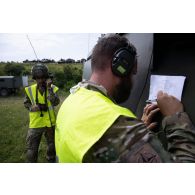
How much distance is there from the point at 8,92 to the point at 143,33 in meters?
12.7

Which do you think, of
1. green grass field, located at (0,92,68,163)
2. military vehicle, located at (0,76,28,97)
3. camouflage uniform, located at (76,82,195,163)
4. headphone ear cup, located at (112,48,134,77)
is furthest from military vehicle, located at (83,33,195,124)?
military vehicle, located at (0,76,28,97)

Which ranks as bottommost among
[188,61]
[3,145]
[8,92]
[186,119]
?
[8,92]

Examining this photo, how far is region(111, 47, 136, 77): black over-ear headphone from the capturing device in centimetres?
127

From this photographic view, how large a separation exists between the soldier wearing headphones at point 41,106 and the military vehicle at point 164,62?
6.54 feet

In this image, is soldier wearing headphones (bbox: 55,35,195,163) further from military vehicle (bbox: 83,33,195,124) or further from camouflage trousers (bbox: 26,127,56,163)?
camouflage trousers (bbox: 26,127,56,163)

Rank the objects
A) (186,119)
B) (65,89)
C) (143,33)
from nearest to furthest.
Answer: (186,119) → (143,33) → (65,89)

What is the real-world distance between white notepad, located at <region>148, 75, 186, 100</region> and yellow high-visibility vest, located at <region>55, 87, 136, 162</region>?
0.70 meters

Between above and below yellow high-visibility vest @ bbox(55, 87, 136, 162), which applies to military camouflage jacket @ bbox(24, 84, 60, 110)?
below

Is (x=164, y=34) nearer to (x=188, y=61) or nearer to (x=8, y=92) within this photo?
(x=188, y=61)

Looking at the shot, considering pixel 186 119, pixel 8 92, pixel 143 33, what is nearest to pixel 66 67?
pixel 8 92

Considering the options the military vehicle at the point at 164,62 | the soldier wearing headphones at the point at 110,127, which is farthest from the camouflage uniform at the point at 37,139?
the soldier wearing headphones at the point at 110,127

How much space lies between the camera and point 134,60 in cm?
140

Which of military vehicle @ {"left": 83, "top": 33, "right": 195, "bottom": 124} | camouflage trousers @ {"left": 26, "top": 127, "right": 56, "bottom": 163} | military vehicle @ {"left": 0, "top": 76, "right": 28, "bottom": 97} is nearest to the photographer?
military vehicle @ {"left": 83, "top": 33, "right": 195, "bottom": 124}

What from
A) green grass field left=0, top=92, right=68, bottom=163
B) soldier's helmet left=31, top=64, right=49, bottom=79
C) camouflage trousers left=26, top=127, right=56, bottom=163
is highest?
soldier's helmet left=31, top=64, right=49, bottom=79
